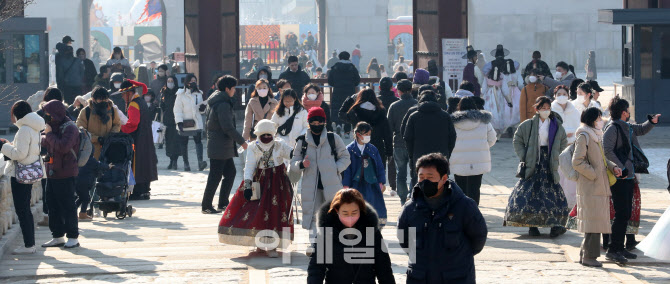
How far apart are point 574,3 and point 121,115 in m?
32.8

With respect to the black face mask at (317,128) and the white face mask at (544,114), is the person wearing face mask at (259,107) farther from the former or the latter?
the white face mask at (544,114)

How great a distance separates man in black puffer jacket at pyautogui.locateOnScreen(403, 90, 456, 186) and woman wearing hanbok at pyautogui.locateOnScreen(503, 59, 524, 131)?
28.5 feet

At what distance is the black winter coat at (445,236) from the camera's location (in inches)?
237

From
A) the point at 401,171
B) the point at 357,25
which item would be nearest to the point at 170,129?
the point at 401,171

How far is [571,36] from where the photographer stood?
43.2 m

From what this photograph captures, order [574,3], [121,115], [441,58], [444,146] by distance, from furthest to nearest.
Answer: [574,3]
[441,58]
[121,115]
[444,146]

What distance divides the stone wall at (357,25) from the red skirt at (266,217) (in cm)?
3596

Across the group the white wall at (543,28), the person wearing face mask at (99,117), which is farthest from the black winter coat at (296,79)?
the white wall at (543,28)

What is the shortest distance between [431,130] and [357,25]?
115 feet

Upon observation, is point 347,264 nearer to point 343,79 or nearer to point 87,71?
point 343,79

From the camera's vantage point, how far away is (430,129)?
11.1 meters

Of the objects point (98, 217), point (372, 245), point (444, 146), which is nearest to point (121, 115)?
point (98, 217)

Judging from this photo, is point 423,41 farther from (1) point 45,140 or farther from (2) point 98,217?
(1) point 45,140

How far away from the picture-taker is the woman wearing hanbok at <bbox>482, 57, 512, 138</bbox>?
19.6m
